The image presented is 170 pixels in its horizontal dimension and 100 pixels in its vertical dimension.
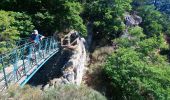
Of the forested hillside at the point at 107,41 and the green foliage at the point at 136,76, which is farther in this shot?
the forested hillside at the point at 107,41

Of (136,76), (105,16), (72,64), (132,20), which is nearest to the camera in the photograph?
(72,64)

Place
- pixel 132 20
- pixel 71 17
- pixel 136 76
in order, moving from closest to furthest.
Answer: pixel 136 76 → pixel 71 17 → pixel 132 20

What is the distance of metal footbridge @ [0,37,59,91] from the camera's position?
13859 millimetres

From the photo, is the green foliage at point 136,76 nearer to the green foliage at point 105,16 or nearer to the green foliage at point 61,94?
the green foliage at point 105,16

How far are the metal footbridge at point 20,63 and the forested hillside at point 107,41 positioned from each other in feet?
9.40

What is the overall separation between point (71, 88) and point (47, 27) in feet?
32.8

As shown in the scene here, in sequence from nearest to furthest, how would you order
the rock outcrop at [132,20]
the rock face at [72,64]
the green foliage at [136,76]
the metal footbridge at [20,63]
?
the metal footbridge at [20,63]
the rock face at [72,64]
the green foliage at [136,76]
the rock outcrop at [132,20]

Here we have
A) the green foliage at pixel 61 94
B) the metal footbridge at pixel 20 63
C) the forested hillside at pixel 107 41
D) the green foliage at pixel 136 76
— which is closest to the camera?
the metal footbridge at pixel 20 63

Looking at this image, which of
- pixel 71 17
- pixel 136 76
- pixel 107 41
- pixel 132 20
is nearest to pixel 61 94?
pixel 136 76

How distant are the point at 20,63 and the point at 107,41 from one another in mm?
18667

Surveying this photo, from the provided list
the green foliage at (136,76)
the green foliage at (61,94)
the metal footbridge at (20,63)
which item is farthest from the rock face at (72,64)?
the green foliage at (61,94)

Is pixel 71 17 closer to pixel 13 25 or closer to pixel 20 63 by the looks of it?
pixel 13 25

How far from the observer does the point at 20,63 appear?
1653 centimetres

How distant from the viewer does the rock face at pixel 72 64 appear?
2322cm
